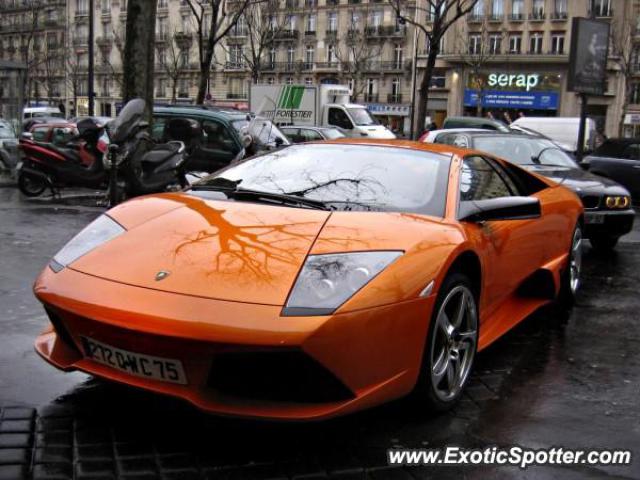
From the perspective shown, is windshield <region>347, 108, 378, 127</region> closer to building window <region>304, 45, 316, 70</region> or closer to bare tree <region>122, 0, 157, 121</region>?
bare tree <region>122, 0, 157, 121</region>

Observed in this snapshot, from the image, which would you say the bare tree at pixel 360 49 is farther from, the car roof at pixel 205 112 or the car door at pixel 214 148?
the car door at pixel 214 148

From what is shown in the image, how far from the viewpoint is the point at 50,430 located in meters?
2.96

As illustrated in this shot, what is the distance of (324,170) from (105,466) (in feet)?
6.57

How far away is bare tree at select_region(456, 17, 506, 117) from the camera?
58406mm

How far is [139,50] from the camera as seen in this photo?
41.2 feet

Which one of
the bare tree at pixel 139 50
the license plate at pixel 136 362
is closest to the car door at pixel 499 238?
the license plate at pixel 136 362

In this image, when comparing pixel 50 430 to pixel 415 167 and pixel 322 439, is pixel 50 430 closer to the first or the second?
pixel 322 439

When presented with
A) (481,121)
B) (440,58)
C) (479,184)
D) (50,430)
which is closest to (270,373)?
(50,430)

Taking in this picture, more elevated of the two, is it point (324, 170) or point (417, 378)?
point (324, 170)

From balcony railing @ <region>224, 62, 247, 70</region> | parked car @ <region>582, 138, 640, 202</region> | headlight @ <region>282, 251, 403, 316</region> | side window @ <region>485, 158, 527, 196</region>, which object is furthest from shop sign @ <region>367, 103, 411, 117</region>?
headlight @ <region>282, 251, 403, 316</region>

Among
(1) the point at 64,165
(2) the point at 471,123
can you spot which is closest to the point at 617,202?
(1) the point at 64,165

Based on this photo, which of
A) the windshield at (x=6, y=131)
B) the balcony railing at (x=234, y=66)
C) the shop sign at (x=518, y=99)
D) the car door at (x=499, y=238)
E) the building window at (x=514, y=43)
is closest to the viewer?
the car door at (x=499, y=238)

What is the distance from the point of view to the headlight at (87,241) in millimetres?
3202

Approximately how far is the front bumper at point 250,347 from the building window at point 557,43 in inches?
2351
